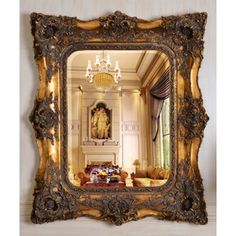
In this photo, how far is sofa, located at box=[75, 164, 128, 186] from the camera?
2121 mm

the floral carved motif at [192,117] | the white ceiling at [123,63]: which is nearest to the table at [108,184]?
the floral carved motif at [192,117]

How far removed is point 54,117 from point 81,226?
2.12 ft

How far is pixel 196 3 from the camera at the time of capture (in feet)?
A: 7.27

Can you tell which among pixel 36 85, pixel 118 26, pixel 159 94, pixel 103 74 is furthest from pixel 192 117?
pixel 36 85

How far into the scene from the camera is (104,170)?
2.13m

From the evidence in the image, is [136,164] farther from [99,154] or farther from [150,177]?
[99,154]

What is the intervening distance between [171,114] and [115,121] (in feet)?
1.08

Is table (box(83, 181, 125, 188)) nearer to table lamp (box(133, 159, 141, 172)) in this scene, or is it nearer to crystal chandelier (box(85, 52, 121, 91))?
table lamp (box(133, 159, 141, 172))

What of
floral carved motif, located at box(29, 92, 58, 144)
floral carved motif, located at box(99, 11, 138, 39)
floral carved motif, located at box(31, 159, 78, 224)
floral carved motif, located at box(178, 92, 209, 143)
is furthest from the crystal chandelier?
floral carved motif, located at box(31, 159, 78, 224)

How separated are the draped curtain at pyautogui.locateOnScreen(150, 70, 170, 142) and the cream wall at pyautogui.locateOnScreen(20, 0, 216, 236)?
206 mm

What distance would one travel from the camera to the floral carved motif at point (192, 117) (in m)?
2.13
